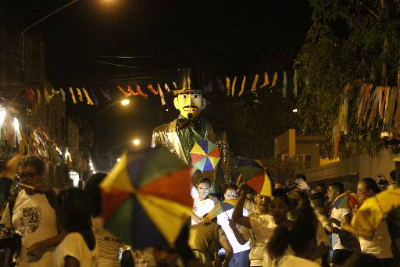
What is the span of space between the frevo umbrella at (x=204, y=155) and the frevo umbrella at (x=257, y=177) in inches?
177

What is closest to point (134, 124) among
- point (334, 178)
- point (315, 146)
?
point (315, 146)

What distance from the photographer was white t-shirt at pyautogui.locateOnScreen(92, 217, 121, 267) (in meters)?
6.23

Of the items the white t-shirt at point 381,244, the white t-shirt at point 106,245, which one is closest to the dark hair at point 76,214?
the white t-shirt at point 106,245

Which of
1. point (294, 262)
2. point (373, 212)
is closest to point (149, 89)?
point (373, 212)

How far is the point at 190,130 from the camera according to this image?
13.3m

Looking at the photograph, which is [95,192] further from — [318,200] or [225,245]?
[318,200]

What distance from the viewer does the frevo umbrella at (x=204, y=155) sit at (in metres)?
12.6

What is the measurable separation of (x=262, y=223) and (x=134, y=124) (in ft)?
176

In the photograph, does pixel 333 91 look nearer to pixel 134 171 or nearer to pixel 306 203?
pixel 306 203

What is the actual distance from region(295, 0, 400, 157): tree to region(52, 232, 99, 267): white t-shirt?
38.8ft

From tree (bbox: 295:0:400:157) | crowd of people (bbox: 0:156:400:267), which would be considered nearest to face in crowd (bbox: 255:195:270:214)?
crowd of people (bbox: 0:156:400:267)

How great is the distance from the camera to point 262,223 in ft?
25.7

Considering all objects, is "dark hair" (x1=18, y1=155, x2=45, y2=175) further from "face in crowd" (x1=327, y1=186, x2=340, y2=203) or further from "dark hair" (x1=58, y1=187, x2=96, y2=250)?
"face in crowd" (x1=327, y1=186, x2=340, y2=203)

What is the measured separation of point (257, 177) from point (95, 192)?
244 centimetres
